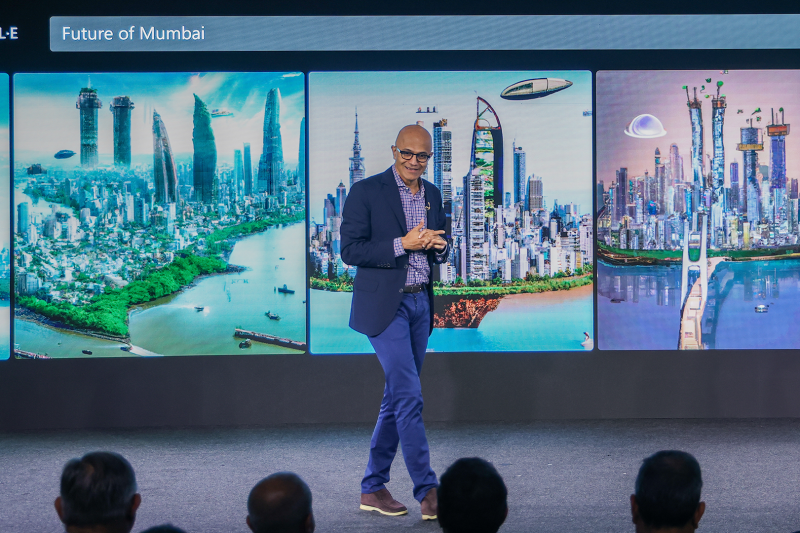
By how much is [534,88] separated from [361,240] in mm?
2284

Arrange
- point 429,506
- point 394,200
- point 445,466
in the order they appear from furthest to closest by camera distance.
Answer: point 445,466 < point 394,200 < point 429,506

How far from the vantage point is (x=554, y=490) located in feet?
12.1

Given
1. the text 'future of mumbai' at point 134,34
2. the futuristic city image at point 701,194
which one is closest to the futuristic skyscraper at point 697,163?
the futuristic city image at point 701,194

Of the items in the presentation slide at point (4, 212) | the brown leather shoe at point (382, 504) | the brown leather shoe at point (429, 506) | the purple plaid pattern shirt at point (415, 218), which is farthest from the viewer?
the presentation slide at point (4, 212)

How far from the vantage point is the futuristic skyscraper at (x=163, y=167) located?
16.7 feet

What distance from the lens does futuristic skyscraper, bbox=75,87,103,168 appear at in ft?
16.6

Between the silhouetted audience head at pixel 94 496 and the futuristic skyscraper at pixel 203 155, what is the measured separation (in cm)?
343

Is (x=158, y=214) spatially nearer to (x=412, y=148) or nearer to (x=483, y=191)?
(x=483, y=191)

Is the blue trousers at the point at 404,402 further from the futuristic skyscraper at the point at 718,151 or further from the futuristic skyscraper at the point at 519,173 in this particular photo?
the futuristic skyscraper at the point at 718,151

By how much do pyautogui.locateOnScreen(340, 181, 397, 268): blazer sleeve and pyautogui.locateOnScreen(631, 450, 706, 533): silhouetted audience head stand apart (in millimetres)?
1688

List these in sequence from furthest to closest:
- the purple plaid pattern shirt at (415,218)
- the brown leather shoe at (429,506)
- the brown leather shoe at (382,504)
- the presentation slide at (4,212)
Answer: the presentation slide at (4,212) → the purple plaid pattern shirt at (415,218) → the brown leather shoe at (382,504) → the brown leather shoe at (429,506)

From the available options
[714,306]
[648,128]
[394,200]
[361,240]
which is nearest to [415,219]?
[394,200]

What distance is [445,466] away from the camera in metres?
4.10

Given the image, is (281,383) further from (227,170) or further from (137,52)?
(137,52)
